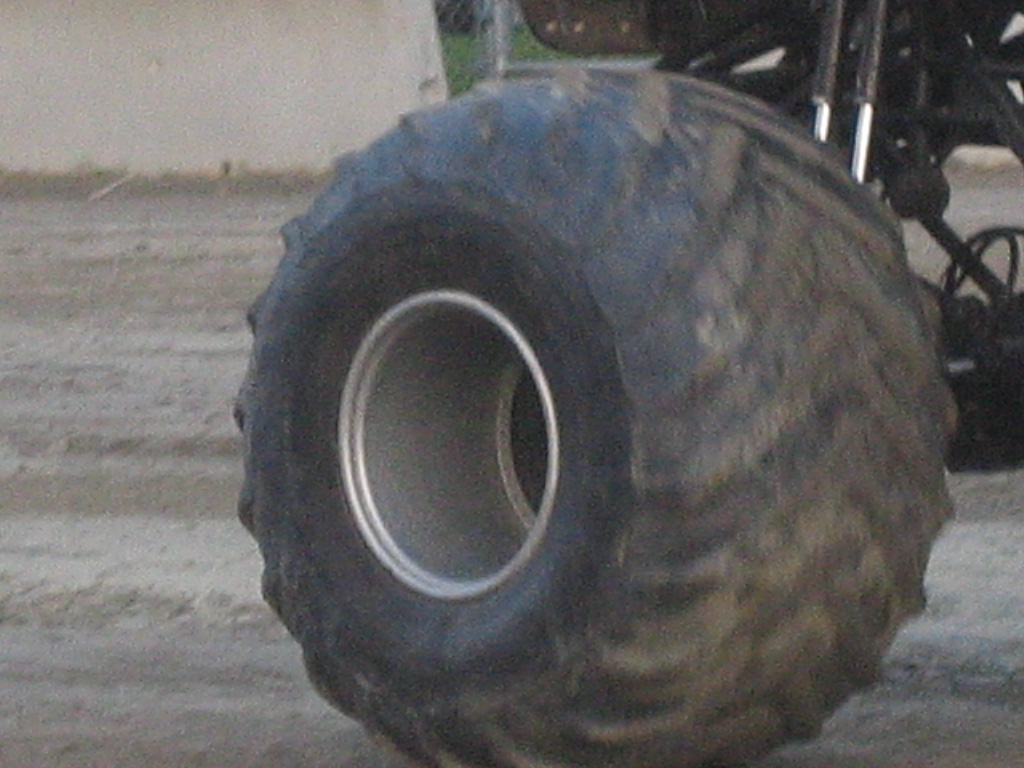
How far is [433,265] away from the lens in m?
3.98

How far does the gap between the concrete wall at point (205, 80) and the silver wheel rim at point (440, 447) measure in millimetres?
10855

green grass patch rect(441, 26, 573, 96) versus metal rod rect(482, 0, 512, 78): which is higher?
metal rod rect(482, 0, 512, 78)

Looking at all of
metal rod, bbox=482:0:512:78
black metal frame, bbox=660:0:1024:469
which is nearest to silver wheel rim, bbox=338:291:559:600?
black metal frame, bbox=660:0:1024:469

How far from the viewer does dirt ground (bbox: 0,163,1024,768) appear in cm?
489

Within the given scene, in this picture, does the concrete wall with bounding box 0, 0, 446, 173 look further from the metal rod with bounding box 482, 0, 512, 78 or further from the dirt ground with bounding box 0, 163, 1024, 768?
the dirt ground with bounding box 0, 163, 1024, 768

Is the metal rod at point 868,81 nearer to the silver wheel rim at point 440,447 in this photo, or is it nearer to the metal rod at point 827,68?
the metal rod at point 827,68

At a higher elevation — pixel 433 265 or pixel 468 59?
pixel 433 265

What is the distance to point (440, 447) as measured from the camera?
13.8 ft

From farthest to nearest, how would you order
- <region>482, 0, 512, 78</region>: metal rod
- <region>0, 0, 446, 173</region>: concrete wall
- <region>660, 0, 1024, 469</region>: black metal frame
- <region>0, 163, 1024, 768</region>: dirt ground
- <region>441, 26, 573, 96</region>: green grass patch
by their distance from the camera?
1. <region>441, 26, 573, 96</region>: green grass patch
2. <region>0, 0, 446, 173</region>: concrete wall
3. <region>482, 0, 512, 78</region>: metal rod
4. <region>0, 163, 1024, 768</region>: dirt ground
5. <region>660, 0, 1024, 469</region>: black metal frame

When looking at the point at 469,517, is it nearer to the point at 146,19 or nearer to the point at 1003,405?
the point at 1003,405

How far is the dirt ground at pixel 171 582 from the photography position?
489 cm

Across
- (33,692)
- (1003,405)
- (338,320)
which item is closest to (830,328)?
(338,320)

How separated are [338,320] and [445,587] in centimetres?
44

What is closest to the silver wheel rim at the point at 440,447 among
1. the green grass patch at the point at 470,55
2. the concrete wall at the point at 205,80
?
the concrete wall at the point at 205,80
